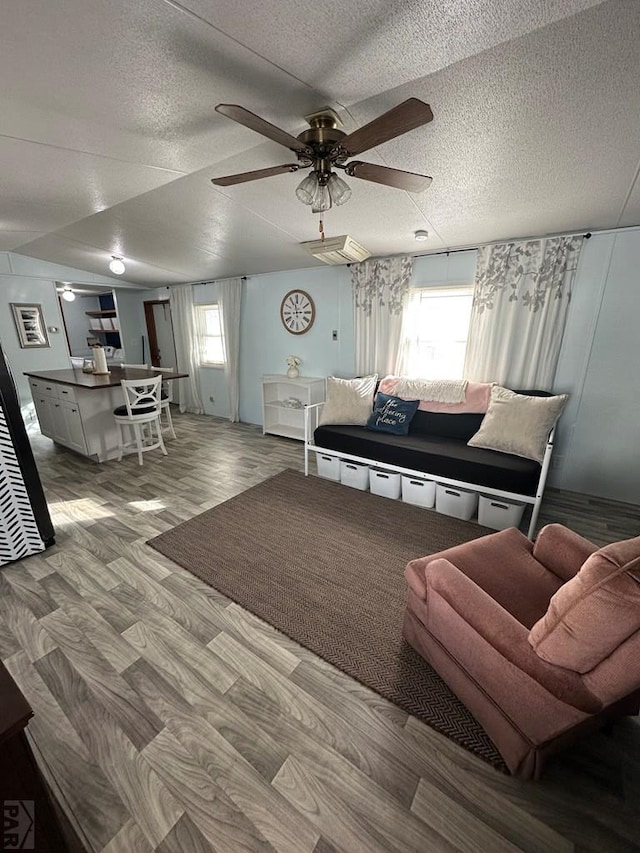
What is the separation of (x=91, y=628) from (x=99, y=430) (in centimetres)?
263

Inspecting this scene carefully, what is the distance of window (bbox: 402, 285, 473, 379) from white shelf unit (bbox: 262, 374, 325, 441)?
1258mm

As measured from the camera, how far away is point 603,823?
105 cm

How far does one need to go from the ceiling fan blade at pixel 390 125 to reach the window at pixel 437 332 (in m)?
2.30

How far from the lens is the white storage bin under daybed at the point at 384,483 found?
3.03m

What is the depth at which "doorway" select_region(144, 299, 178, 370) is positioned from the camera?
248 inches

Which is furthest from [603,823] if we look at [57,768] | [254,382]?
[254,382]

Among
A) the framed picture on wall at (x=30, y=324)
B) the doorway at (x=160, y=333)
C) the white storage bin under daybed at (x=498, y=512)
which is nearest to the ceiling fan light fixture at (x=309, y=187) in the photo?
the white storage bin under daybed at (x=498, y=512)

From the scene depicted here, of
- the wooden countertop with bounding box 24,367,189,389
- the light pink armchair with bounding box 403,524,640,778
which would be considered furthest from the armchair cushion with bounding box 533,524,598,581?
the wooden countertop with bounding box 24,367,189,389

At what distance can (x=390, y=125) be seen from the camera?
1183mm

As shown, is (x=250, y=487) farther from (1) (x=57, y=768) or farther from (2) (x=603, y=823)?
(2) (x=603, y=823)

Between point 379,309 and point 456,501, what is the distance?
220cm

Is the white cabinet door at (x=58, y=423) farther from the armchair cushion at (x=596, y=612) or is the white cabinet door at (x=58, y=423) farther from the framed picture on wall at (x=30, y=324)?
the armchair cushion at (x=596, y=612)

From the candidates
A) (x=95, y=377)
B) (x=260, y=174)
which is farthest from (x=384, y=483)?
(x=95, y=377)

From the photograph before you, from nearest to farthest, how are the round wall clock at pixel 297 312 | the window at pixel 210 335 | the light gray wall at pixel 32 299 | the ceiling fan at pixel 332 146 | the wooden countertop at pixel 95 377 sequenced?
1. the ceiling fan at pixel 332 146
2. the wooden countertop at pixel 95 377
3. the round wall clock at pixel 297 312
4. the light gray wall at pixel 32 299
5. the window at pixel 210 335
